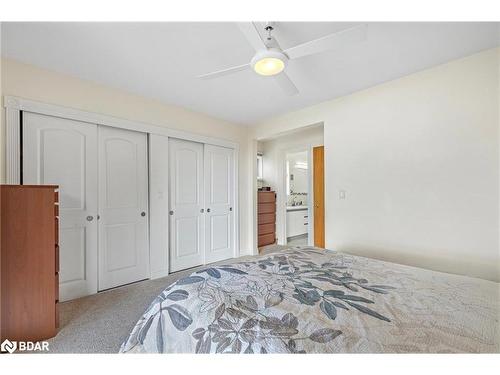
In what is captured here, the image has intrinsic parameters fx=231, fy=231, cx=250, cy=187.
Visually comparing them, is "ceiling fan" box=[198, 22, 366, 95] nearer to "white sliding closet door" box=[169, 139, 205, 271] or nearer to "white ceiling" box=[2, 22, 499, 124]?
"white ceiling" box=[2, 22, 499, 124]

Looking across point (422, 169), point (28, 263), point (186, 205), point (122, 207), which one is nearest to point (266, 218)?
point (186, 205)

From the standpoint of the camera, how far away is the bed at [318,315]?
2.65ft

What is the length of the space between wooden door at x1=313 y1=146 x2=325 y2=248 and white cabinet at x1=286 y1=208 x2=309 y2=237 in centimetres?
75

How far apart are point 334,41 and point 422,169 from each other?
157cm

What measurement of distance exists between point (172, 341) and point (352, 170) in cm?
246

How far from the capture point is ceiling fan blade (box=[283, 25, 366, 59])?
1278 millimetres

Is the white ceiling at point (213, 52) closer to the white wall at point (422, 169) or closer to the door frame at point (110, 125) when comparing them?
the white wall at point (422, 169)

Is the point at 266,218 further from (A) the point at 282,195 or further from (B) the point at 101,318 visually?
(B) the point at 101,318

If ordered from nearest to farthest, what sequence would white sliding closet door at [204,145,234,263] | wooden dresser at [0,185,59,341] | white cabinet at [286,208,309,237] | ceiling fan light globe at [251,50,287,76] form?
1. ceiling fan light globe at [251,50,287,76]
2. wooden dresser at [0,185,59,341]
3. white sliding closet door at [204,145,234,263]
4. white cabinet at [286,208,309,237]

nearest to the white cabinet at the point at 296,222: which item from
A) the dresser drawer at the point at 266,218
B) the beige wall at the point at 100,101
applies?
the dresser drawer at the point at 266,218

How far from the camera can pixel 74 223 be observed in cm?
233

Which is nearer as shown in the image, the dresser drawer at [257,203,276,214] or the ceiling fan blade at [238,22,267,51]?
the ceiling fan blade at [238,22,267,51]

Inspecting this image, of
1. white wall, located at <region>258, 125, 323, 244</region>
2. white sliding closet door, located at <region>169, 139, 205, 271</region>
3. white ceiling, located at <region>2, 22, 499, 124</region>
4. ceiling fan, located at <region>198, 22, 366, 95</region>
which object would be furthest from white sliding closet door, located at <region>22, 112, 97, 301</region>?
white wall, located at <region>258, 125, 323, 244</region>
